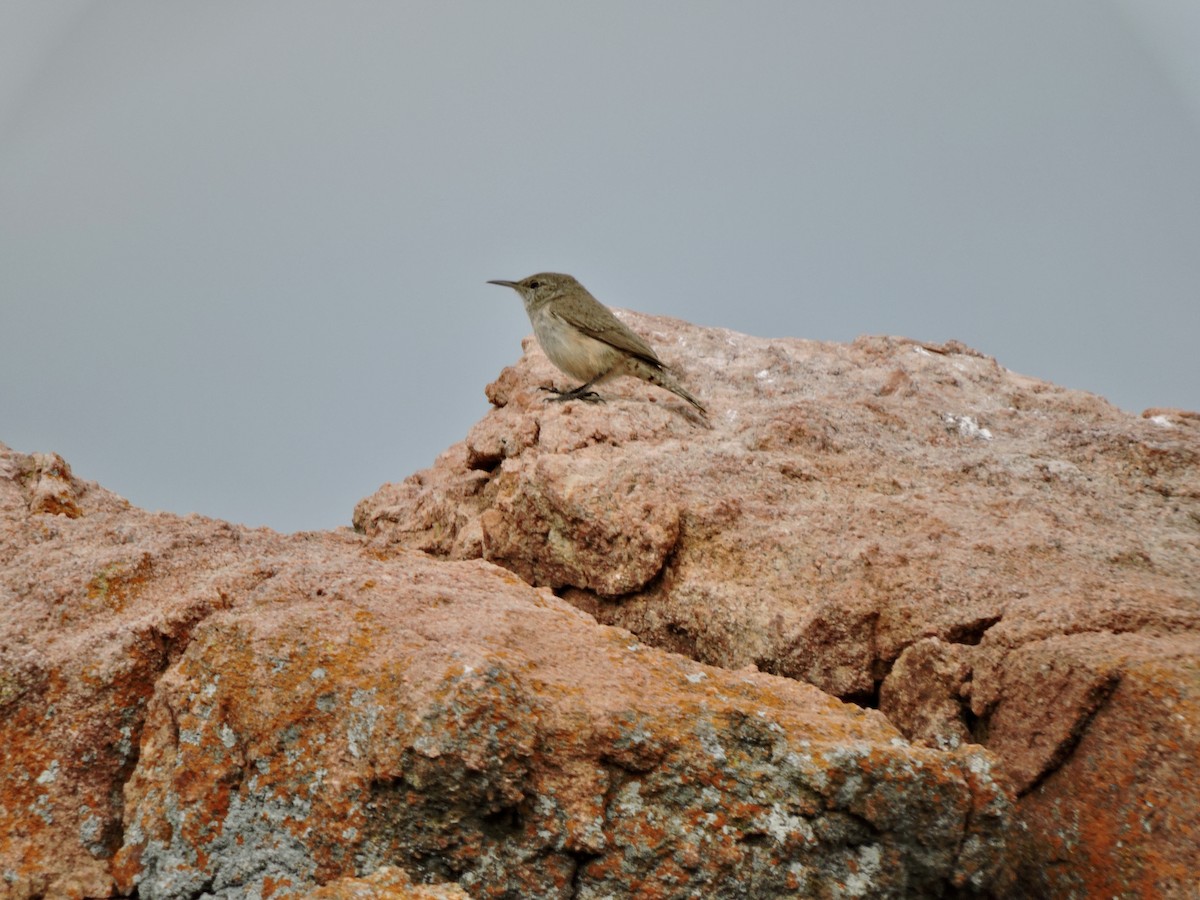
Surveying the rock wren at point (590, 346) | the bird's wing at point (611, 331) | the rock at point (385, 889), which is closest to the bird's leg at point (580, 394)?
the rock wren at point (590, 346)

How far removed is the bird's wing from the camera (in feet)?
30.6

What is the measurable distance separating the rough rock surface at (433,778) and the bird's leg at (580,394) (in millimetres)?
4347

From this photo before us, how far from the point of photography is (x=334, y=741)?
159 inches

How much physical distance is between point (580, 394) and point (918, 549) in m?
3.90

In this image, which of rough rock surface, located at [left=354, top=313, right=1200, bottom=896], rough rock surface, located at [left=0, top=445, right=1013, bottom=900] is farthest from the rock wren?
rough rock surface, located at [left=0, top=445, right=1013, bottom=900]

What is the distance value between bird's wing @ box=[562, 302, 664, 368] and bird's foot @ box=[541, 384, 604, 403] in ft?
1.71

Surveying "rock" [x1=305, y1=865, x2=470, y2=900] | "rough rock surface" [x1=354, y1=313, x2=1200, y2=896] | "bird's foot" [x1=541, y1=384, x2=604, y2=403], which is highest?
"bird's foot" [x1=541, y1=384, x2=604, y2=403]

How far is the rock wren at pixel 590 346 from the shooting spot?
9305 millimetres

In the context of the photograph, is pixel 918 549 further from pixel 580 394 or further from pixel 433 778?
pixel 580 394

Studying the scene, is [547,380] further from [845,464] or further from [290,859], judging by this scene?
[290,859]

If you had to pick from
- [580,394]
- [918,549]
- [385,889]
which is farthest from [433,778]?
[580,394]

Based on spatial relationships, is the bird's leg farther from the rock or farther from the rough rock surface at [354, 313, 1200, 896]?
the rock

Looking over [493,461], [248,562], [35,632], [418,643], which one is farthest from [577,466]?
[35,632]

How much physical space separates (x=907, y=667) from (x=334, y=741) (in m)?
2.99
